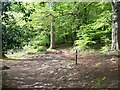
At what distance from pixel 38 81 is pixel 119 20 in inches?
189

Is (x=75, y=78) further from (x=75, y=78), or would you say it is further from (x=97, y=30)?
(x=97, y=30)

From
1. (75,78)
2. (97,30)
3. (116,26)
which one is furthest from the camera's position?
(97,30)

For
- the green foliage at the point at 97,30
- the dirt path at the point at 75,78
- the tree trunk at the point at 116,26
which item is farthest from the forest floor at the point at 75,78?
the green foliage at the point at 97,30

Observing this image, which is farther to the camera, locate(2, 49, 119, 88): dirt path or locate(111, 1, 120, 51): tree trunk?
locate(111, 1, 120, 51): tree trunk

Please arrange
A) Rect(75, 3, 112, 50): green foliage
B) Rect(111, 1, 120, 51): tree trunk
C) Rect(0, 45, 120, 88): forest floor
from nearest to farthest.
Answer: Rect(0, 45, 120, 88): forest floor < Rect(111, 1, 120, 51): tree trunk < Rect(75, 3, 112, 50): green foliage

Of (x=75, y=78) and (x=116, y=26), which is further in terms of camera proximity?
(x=116, y=26)

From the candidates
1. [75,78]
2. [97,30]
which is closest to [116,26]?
[75,78]

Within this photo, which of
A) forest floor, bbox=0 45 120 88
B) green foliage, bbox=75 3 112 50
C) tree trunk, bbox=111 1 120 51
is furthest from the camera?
green foliage, bbox=75 3 112 50

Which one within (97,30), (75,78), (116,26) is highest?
(116,26)

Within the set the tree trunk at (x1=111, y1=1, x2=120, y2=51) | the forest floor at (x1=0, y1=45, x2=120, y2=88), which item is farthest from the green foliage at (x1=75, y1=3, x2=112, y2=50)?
the forest floor at (x1=0, y1=45, x2=120, y2=88)

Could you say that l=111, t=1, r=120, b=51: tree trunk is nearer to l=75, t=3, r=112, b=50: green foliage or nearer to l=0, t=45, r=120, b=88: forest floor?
l=0, t=45, r=120, b=88: forest floor

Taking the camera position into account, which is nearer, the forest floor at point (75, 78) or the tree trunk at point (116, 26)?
the forest floor at point (75, 78)

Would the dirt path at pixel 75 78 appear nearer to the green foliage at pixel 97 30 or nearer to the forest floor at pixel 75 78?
the forest floor at pixel 75 78

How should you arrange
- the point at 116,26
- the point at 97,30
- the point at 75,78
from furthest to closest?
1. the point at 97,30
2. the point at 116,26
3. the point at 75,78
